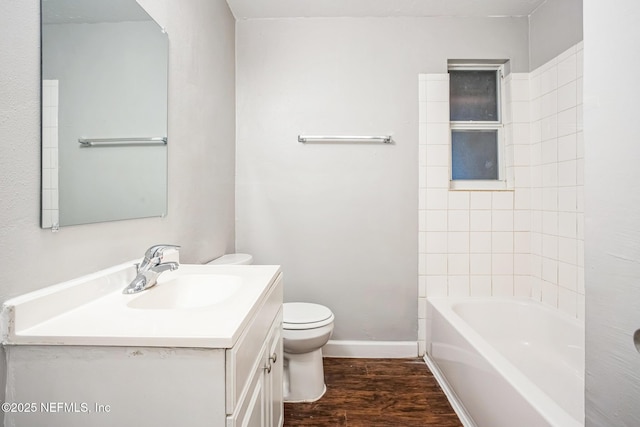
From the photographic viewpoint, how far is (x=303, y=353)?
167cm

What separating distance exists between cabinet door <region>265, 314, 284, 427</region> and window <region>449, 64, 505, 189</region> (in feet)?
5.50

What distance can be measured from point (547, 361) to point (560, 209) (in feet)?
3.02

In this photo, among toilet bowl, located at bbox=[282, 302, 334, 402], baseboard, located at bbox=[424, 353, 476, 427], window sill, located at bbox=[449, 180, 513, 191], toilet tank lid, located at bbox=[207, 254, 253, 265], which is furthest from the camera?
window sill, located at bbox=[449, 180, 513, 191]

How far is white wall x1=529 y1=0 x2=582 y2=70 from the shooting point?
1729 millimetres

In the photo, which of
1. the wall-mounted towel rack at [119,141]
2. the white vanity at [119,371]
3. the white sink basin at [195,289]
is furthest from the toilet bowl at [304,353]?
the wall-mounted towel rack at [119,141]

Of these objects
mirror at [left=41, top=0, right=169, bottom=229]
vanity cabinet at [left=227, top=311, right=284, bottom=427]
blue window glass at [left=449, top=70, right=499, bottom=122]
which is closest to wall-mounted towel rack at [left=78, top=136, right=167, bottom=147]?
mirror at [left=41, top=0, right=169, bottom=229]

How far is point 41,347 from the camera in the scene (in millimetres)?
632

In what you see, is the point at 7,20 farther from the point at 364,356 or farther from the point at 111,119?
the point at 364,356

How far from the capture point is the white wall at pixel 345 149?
2.12 m

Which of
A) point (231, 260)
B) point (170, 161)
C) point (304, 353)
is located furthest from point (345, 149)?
point (304, 353)

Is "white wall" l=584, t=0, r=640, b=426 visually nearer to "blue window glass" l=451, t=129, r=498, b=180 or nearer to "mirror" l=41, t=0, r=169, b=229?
"mirror" l=41, t=0, r=169, b=229

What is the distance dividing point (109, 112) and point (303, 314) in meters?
1.32

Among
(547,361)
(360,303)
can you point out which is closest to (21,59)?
(360,303)

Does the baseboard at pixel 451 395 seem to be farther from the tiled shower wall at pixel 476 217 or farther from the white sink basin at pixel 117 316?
the white sink basin at pixel 117 316
